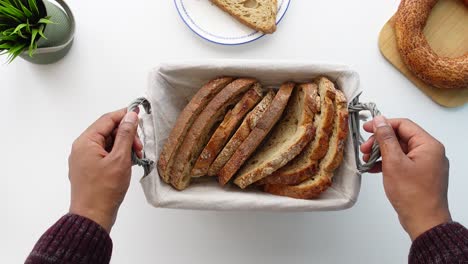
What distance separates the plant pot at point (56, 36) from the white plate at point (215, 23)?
268mm

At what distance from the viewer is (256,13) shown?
1.01m

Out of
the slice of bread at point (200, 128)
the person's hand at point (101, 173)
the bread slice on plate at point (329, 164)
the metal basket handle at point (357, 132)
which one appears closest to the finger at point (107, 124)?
the person's hand at point (101, 173)

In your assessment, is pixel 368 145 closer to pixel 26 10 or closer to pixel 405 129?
pixel 405 129

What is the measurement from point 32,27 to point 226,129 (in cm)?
50

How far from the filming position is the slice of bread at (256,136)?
2.78 ft

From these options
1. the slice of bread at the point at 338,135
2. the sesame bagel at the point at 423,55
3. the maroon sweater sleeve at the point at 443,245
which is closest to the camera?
the maroon sweater sleeve at the point at 443,245

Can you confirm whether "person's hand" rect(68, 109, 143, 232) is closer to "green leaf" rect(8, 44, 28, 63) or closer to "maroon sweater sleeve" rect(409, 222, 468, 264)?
"green leaf" rect(8, 44, 28, 63)

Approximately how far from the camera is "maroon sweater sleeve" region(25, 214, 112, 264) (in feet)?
2.35

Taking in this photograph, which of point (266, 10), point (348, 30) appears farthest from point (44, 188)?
point (348, 30)

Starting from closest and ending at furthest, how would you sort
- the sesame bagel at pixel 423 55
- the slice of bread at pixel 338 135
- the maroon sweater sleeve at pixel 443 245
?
the maroon sweater sleeve at pixel 443 245 → the slice of bread at pixel 338 135 → the sesame bagel at pixel 423 55

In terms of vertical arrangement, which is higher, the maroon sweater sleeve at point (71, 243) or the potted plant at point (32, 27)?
the potted plant at point (32, 27)

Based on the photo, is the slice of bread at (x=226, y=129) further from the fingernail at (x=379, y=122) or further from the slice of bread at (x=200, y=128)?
the fingernail at (x=379, y=122)

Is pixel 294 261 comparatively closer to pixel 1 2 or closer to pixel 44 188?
pixel 44 188

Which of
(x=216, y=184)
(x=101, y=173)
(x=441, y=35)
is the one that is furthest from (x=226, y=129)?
(x=441, y=35)
